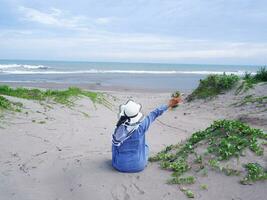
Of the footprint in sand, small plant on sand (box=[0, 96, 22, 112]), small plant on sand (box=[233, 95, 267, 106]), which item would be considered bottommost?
the footprint in sand

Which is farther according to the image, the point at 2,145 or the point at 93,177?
the point at 2,145

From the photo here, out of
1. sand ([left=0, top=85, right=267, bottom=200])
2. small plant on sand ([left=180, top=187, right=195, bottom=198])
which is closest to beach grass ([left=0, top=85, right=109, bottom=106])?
sand ([left=0, top=85, right=267, bottom=200])

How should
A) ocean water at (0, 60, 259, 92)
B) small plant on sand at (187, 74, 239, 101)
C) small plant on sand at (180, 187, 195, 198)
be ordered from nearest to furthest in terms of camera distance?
small plant on sand at (180, 187, 195, 198)
small plant on sand at (187, 74, 239, 101)
ocean water at (0, 60, 259, 92)

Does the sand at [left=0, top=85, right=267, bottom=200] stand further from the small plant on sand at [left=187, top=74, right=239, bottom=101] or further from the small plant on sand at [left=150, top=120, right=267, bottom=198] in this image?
the small plant on sand at [left=187, top=74, right=239, bottom=101]

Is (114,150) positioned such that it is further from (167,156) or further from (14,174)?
(14,174)

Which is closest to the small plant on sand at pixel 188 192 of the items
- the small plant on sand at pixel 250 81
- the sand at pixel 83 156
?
the sand at pixel 83 156

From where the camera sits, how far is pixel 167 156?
615 cm

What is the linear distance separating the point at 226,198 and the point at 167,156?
1.56 m

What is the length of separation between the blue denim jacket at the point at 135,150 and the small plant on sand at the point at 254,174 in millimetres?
1462

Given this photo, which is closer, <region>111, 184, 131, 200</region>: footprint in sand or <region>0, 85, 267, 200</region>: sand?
<region>111, 184, 131, 200</region>: footprint in sand

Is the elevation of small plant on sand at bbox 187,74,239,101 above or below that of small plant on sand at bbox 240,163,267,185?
above

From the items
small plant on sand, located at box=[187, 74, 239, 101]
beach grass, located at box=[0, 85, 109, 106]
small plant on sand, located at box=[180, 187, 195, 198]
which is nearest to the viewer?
small plant on sand, located at box=[180, 187, 195, 198]

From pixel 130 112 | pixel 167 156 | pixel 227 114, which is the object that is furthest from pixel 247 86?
pixel 130 112

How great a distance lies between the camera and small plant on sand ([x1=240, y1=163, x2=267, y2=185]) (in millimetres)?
4969
